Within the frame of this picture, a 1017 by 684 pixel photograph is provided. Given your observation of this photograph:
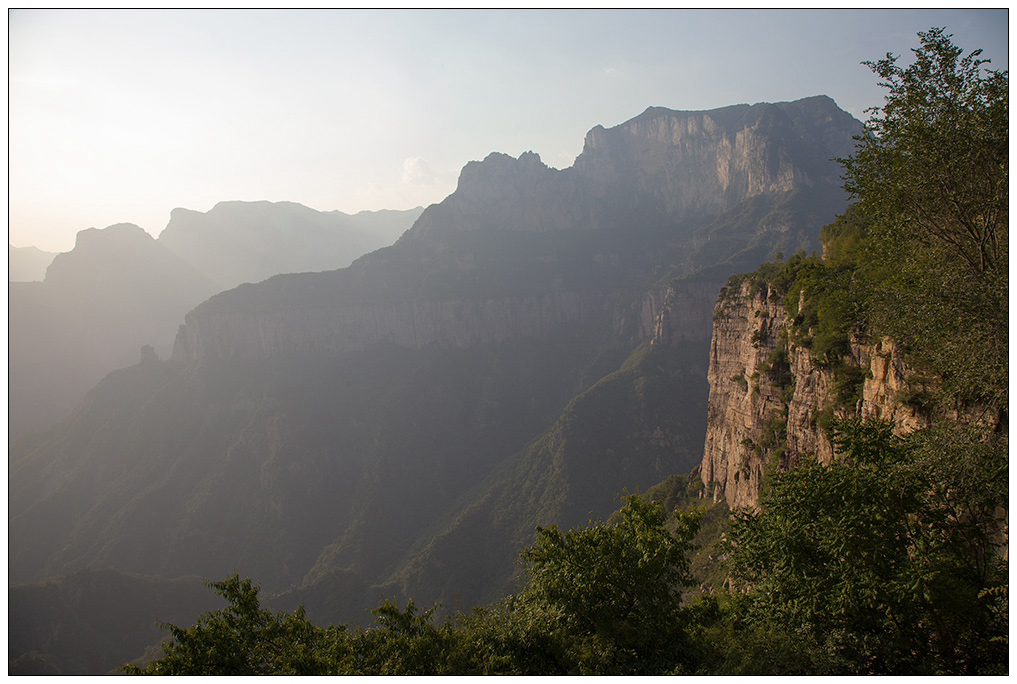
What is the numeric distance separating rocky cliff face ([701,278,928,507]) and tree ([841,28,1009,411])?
337 cm

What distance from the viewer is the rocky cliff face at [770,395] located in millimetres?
18047

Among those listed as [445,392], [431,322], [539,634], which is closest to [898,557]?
[539,634]

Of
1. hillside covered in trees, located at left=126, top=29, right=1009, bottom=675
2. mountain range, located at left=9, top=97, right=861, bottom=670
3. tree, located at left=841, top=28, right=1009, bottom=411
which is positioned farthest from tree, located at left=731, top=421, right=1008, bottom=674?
mountain range, located at left=9, top=97, right=861, bottom=670

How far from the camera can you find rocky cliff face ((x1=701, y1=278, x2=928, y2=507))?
18.0 metres

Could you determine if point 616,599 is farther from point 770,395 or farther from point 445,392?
point 445,392

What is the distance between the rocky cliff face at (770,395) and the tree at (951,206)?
133 inches

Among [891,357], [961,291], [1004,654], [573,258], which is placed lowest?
[1004,654]

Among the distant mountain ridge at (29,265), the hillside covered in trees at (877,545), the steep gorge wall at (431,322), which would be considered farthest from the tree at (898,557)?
the distant mountain ridge at (29,265)

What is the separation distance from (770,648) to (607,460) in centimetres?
7227

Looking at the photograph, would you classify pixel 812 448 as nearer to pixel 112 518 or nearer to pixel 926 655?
pixel 926 655

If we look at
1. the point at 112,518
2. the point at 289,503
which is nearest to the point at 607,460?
the point at 289,503

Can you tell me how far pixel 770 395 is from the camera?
34.3 metres

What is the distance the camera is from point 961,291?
12.8m

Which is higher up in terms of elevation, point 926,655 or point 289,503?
point 926,655
